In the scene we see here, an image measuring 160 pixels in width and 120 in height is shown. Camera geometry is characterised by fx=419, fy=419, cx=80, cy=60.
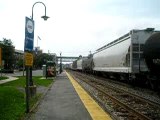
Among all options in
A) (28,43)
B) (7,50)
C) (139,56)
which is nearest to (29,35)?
(28,43)

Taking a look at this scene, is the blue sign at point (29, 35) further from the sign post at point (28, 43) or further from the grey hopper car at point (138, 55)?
the grey hopper car at point (138, 55)

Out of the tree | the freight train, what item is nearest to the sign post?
the freight train

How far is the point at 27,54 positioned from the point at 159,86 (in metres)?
10.8

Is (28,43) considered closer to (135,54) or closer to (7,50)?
(135,54)

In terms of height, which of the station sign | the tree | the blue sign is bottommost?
the station sign

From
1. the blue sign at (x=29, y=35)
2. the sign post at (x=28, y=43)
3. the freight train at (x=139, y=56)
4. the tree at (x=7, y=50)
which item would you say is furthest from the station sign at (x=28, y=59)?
the tree at (x=7, y=50)

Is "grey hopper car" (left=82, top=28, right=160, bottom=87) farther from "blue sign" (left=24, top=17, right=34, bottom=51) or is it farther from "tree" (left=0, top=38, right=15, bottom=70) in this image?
"tree" (left=0, top=38, right=15, bottom=70)

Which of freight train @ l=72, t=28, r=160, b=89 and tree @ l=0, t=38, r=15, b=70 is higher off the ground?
tree @ l=0, t=38, r=15, b=70

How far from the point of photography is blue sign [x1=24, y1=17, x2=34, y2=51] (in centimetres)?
1476

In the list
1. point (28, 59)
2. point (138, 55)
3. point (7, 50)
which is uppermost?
point (7, 50)

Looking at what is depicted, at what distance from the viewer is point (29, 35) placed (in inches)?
595

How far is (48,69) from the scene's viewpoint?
5731 centimetres

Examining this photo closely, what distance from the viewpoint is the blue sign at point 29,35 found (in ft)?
48.4

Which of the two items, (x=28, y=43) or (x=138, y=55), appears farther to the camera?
(x=138, y=55)
